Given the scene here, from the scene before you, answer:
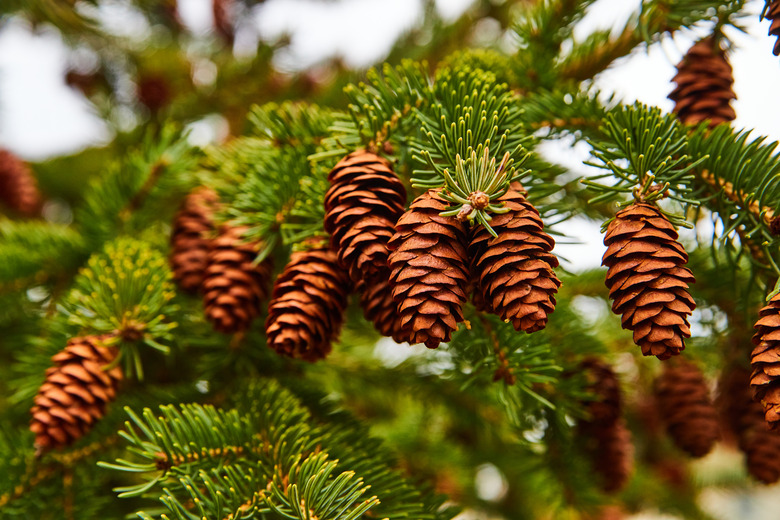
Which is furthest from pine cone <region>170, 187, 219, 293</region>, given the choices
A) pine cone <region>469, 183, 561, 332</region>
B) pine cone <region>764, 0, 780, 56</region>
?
pine cone <region>764, 0, 780, 56</region>

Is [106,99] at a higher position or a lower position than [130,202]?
higher

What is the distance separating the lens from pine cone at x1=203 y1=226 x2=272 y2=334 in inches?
24.6

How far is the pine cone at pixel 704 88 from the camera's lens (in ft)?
2.01

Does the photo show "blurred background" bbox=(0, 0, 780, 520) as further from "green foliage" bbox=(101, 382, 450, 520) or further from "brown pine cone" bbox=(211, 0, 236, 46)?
"green foliage" bbox=(101, 382, 450, 520)

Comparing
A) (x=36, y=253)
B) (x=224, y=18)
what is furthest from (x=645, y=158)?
(x=224, y=18)

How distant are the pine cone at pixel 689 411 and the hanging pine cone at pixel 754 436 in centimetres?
3

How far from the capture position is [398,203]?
51 centimetres

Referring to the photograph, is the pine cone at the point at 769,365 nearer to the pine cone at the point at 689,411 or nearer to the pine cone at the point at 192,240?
the pine cone at the point at 689,411

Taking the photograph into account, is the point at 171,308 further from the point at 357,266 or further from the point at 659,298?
the point at 659,298

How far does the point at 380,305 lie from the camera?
1.74ft

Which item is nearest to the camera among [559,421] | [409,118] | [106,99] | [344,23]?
[409,118]

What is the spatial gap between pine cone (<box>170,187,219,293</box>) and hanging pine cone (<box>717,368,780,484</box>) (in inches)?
29.3

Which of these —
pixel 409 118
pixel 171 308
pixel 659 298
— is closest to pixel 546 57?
pixel 409 118

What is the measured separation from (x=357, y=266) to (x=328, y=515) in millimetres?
218
